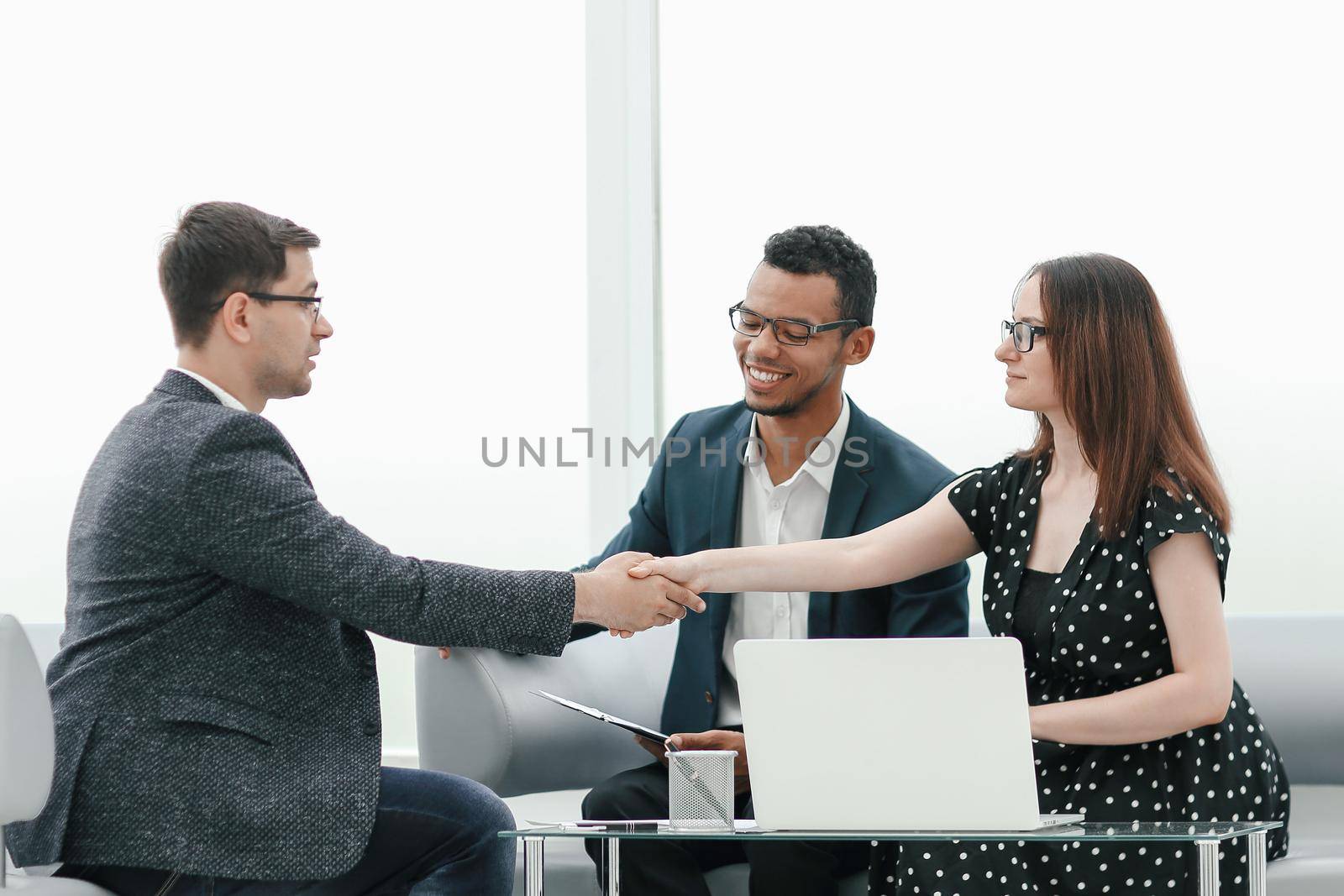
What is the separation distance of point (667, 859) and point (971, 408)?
64.4 inches

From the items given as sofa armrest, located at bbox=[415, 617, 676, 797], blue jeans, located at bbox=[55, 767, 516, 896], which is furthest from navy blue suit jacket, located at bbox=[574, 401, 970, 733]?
blue jeans, located at bbox=[55, 767, 516, 896]

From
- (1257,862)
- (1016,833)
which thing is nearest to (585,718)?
(1016,833)

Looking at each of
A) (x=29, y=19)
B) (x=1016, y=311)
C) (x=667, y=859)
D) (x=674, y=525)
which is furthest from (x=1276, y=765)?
(x=29, y=19)

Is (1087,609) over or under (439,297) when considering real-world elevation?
under

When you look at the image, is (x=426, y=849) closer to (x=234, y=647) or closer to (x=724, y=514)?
(x=234, y=647)

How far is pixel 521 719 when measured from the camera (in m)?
2.51

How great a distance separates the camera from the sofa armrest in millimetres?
2502

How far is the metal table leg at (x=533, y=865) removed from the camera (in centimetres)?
165

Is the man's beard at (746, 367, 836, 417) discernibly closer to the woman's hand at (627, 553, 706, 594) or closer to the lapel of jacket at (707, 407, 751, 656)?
Result: the lapel of jacket at (707, 407, 751, 656)

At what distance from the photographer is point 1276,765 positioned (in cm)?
209

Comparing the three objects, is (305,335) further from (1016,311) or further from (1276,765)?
(1276,765)

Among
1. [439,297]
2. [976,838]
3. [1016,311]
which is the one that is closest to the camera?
[976,838]

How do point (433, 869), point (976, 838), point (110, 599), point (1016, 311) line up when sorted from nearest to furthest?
point (976, 838) < point (110, 599) < point (433, 869) < point (1016, 311)

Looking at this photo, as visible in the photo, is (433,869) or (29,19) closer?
(433,869)
